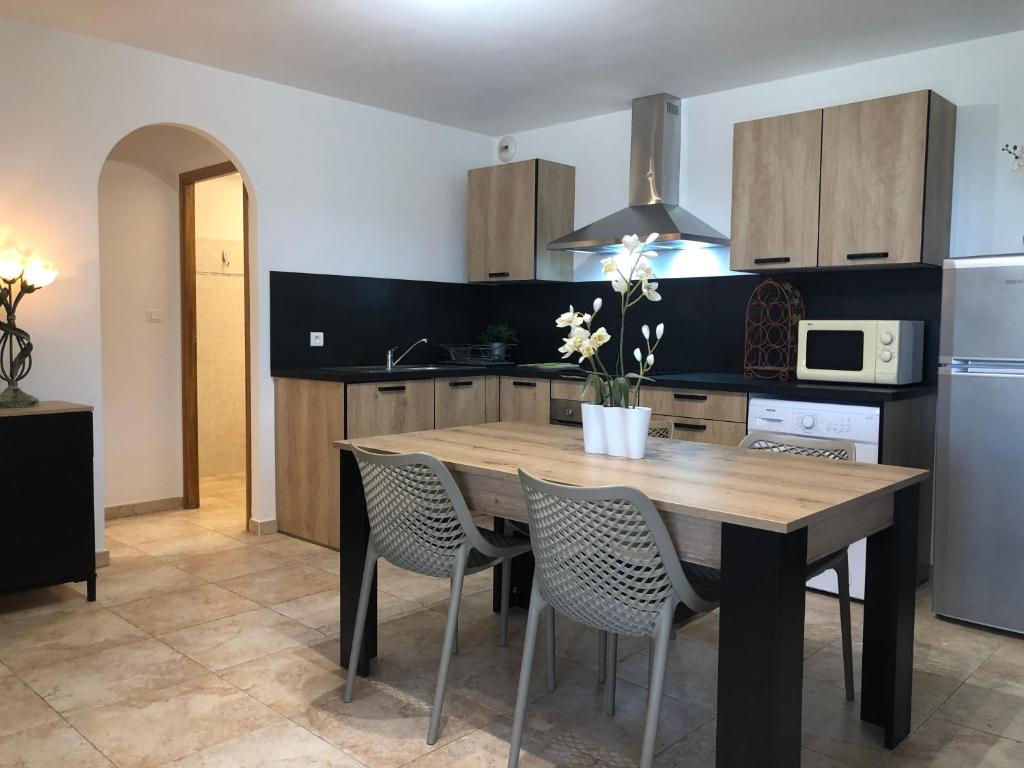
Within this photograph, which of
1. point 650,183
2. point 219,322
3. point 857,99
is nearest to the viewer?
point 857,99

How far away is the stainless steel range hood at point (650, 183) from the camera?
14.7 ft

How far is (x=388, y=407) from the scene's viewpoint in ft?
14.4

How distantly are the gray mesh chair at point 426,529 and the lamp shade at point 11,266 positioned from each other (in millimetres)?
1914

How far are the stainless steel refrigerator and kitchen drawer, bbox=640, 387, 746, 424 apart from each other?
2.76ft

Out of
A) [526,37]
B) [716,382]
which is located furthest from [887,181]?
[526,37]

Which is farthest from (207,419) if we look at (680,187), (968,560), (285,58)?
(968,560)

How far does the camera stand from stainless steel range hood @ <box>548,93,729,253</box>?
4488mm

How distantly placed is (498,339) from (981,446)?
120 inches

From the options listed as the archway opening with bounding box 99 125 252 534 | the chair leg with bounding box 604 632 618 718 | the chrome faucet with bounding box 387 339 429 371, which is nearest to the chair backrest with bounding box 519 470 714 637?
the chair leg with bounding box 604 632 618 718

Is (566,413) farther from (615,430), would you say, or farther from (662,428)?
(615,430)

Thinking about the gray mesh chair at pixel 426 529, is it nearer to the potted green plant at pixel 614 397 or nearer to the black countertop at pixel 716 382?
the potted green plant at pixel 614 397

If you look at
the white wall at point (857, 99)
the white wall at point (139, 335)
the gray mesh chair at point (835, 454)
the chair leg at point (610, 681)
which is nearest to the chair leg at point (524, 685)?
Answer: the chair leg at point (610, 681)

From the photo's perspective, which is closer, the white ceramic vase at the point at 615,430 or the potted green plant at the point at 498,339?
the white ceramic vase at the point at 615,430

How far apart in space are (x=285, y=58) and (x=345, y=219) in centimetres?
103
